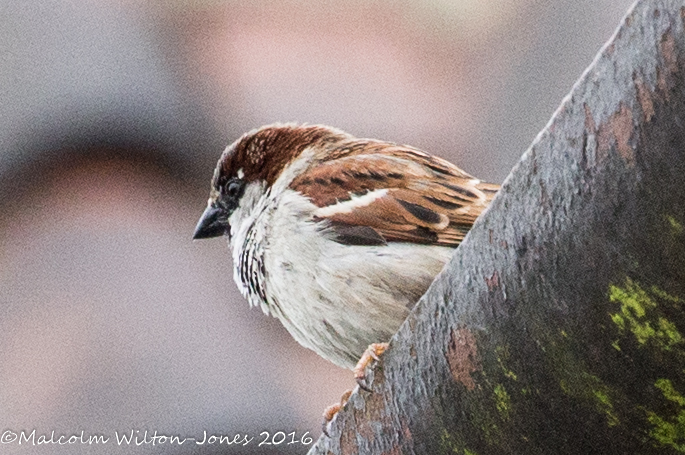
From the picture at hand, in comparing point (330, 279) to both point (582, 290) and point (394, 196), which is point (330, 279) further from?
point (582, 290)

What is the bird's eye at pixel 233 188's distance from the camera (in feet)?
5.63

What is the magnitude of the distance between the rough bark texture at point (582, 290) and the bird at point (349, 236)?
391mm

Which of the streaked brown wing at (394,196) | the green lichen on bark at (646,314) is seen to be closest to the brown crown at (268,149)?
the streaked brown wing at (394,196)

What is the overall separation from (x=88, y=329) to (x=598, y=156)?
1.25 meters

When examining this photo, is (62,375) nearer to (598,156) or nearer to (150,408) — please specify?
(150,408)

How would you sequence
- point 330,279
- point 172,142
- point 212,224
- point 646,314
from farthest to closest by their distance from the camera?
1. point 212,224
2. point 172,142
3. point 330,279
4. point 646,314

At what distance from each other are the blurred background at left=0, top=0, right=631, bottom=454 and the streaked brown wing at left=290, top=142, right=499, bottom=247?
0.20 meters

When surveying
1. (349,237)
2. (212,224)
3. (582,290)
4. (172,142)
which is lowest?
(212,224)

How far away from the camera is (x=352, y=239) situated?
1.39 m

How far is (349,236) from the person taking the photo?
54.9 inches

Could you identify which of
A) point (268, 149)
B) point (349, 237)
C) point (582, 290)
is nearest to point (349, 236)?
point (349, 237)

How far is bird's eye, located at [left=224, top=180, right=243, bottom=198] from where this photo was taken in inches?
67.5

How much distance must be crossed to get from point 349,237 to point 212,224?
43cm

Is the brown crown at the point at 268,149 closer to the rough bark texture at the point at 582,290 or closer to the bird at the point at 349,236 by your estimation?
the bird at the point at 349,236
